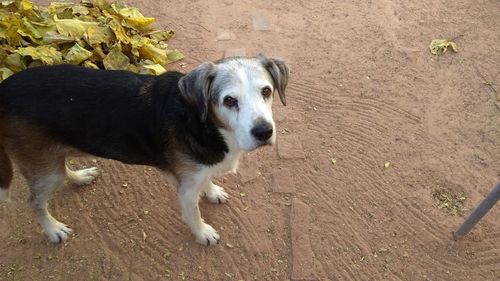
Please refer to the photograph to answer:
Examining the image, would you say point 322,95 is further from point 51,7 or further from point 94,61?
point 51,7

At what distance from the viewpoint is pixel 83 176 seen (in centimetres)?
504

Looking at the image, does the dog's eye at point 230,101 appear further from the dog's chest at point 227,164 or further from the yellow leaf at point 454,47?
the yellow leaf at point 454,47

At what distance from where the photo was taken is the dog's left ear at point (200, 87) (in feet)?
11.7

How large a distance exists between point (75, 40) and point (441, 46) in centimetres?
547

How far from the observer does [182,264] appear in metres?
4.48

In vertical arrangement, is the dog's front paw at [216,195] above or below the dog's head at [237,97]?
below

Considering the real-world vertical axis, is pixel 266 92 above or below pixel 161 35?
above

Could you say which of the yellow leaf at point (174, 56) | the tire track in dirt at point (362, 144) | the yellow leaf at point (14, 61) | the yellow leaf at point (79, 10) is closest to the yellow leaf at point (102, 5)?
the yellow leaf at point (79, 10)

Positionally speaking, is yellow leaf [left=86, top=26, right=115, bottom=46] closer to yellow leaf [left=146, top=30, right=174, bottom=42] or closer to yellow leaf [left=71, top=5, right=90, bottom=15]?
yellow leaf [left=71, top=5, right=90, bottom=15]

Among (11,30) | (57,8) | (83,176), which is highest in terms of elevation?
(57,8)

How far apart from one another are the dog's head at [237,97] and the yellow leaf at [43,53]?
9.53 feet

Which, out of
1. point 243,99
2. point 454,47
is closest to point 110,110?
point 243,99

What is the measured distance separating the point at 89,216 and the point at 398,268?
336cm

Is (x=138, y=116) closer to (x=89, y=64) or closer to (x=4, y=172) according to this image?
(x=4, y=172)
